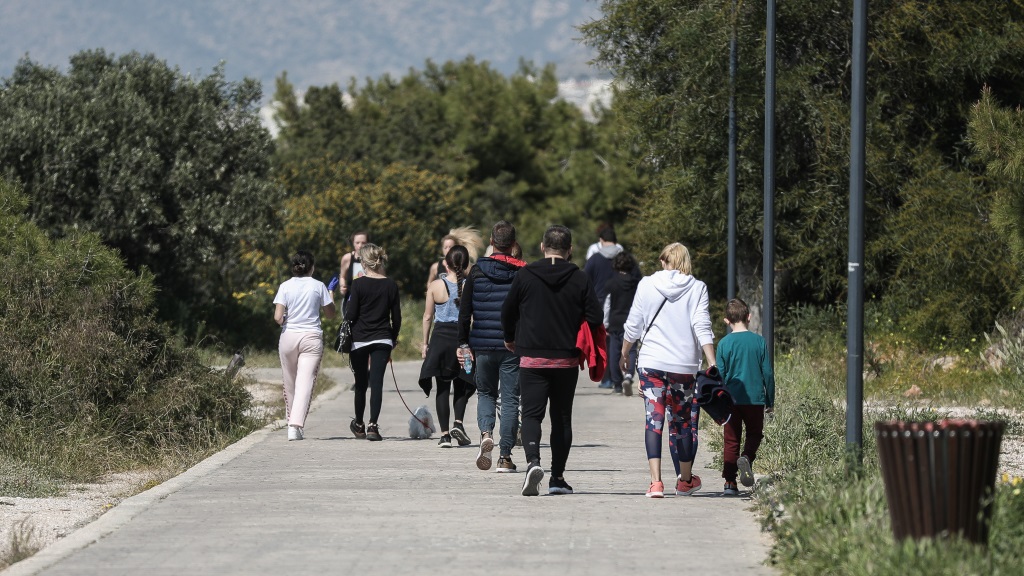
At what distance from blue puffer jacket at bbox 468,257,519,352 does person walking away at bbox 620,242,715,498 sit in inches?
59.0

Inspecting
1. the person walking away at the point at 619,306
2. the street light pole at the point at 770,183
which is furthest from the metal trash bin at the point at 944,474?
the person walking away at the point at 619,306

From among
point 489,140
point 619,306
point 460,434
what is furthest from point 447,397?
point 489,140

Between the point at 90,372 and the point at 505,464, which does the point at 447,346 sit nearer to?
the point at 505,464

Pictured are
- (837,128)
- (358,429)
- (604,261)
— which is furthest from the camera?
(837,128)

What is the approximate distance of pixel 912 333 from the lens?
2094 centimetres

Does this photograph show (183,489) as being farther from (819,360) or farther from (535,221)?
(535,221)

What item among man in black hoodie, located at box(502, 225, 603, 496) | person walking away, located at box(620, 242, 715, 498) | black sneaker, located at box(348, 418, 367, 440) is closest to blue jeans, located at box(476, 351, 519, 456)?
man in black hoodie, located at box(502, 225, 603, 496)

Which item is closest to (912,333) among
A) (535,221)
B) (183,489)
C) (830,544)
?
(183,489)

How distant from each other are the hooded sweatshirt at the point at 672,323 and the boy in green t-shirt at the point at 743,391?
19 cm

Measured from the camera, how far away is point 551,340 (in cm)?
972

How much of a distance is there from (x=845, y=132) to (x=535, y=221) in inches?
1287

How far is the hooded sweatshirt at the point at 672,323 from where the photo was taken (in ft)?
32.1

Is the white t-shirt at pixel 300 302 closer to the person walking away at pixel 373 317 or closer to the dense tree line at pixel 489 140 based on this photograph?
the person walking away at pixel 373 317

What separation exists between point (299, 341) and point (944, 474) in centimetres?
792
